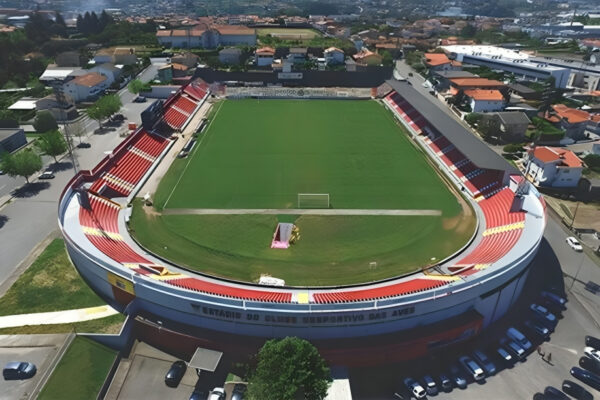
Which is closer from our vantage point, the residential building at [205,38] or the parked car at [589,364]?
the parked car at [589,364]

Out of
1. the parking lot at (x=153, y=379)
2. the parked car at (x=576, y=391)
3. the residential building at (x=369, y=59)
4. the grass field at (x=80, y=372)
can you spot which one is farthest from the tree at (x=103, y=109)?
the parked car at (x=576, y=391)

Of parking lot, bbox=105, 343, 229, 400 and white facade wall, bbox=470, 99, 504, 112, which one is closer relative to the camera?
parking lot, bbox=105, 343, 229, 400

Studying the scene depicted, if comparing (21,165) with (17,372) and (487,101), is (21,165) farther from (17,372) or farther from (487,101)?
(487,101)

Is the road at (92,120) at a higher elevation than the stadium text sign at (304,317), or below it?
below

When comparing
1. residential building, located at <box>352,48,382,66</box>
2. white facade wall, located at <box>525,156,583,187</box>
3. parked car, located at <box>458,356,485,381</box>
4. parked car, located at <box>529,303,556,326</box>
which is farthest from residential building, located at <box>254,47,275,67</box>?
parked car, located at <box>458,356,485,381</box>

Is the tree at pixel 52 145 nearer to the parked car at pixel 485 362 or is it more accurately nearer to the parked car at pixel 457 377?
the parked car at pixel 457 377

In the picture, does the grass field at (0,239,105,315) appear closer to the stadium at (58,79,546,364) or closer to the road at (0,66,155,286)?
the stadium at (58,79,546,364)
